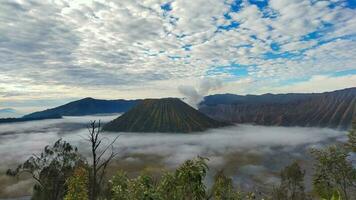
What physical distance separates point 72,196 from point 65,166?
39754mm

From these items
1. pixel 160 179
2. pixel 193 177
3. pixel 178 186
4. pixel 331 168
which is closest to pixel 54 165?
pixel 160 179

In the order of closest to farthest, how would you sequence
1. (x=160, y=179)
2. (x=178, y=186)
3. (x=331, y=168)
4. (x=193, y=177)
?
(x=193, y=177) < (x=178, y=186) < (x=160, y=179) < (x=331, y=168)

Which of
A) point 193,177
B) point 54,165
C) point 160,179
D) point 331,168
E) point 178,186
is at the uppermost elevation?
point 193,177

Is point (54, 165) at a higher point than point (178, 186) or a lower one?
lower

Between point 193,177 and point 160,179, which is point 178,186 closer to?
point 193,177

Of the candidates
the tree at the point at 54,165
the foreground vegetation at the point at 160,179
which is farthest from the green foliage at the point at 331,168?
the tree at the point at 54,165

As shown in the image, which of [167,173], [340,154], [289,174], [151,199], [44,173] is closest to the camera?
[151,199]

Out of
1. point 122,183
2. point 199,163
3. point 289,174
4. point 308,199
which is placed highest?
point 199,163

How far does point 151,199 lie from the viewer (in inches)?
962

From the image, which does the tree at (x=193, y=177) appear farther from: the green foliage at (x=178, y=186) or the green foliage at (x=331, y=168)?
the green foliage at (x=331, y=168)

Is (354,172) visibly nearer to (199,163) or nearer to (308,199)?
(199,163)

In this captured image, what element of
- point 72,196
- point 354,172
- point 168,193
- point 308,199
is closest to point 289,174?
point 308,199

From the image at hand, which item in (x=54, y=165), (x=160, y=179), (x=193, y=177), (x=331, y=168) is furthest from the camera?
(x=54, y=165)

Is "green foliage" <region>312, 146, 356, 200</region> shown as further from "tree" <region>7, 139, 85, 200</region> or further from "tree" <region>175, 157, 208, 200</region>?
"tree" <region>7, 139, 85, 200</region>
